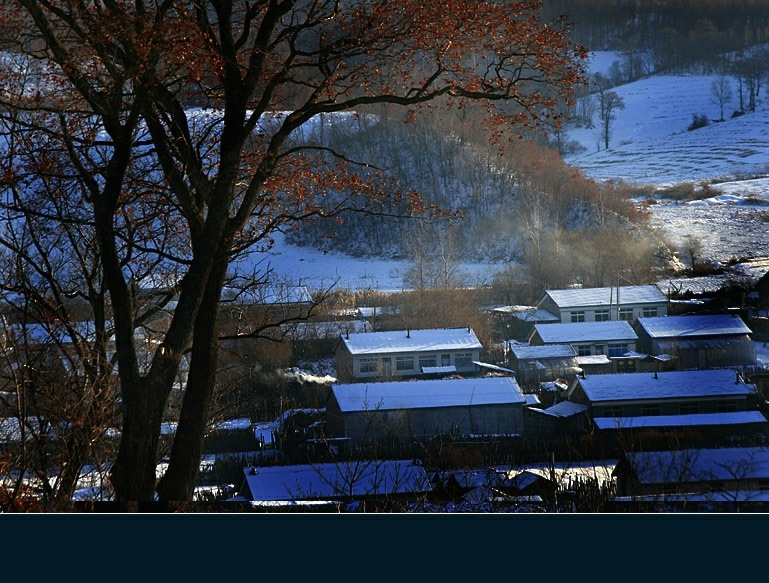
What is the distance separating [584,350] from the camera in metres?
3.35

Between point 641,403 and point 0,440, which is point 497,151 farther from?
point 0,440

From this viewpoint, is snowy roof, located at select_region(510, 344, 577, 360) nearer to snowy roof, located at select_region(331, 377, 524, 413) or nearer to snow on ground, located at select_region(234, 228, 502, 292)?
snowy roof, located at select_region(331, 377, 524, 413)

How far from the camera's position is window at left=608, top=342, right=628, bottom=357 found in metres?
3.37

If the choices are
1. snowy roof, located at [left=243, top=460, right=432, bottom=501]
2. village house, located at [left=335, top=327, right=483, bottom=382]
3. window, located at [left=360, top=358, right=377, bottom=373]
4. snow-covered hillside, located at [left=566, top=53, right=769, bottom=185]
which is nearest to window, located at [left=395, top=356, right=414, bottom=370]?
village house, located at [left=335, top=327, right=483, bottom=382]

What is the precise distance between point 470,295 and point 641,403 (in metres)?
0.89

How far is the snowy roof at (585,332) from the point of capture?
11.0 ft

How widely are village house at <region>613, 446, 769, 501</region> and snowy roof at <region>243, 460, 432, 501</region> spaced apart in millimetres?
867

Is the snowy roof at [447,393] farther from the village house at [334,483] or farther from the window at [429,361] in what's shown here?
the village house at [334,483]

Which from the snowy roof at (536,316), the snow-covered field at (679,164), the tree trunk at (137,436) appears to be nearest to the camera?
the tree trunk at (137,436)

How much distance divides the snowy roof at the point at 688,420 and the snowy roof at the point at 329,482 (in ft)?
2.88

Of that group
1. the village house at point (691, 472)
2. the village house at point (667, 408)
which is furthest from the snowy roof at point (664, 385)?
the village house at point (691, 472)

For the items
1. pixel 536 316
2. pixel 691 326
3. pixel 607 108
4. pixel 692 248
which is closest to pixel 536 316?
pixel 536 316

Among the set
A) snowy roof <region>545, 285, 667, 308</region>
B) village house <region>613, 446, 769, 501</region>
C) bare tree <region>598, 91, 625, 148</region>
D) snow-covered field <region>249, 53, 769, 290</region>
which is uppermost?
bare tree <region>598, 91, 625, 148</region>
